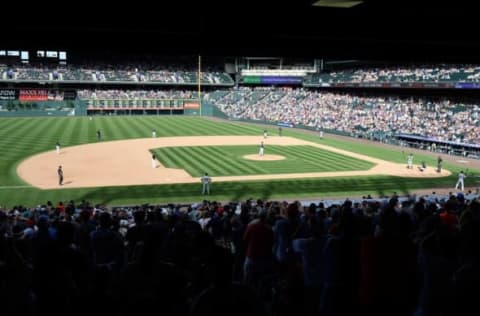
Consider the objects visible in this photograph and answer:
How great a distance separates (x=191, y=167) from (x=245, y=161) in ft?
15.5

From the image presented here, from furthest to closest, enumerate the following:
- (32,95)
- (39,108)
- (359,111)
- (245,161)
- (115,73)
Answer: (115,73) → (32,95) → (39,108) → (359,111) → (245,161)

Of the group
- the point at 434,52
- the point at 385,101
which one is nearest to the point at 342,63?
the point at 385,101

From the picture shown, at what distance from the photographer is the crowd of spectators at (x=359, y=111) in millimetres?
48969

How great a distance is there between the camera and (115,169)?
110ft

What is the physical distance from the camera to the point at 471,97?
53031 millimetres

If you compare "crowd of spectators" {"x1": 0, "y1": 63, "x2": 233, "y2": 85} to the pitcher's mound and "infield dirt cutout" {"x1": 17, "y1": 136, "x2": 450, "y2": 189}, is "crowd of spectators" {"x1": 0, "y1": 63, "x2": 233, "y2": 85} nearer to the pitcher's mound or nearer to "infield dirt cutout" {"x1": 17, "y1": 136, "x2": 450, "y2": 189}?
"infield dirt cutout" {"x1": 17, "y1": 136, "x2": 450, "y2": 189}

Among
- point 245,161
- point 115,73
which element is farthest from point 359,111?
point 115,73

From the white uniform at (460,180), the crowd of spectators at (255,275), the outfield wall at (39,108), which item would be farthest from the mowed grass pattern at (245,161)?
the outfield wall at (39,108)

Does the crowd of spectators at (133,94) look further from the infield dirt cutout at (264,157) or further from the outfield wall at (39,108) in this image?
the infield dirt cutout at (264,157)

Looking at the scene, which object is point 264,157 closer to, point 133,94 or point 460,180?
point 460,180

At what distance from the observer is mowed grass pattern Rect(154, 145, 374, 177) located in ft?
111

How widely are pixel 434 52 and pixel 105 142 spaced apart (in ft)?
125

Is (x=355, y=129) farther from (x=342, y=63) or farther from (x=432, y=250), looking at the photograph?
(x=432, y=250)

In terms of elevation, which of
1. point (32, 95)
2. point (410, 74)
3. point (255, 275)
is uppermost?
point (410, 74)
